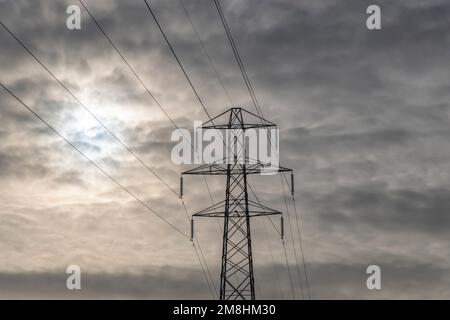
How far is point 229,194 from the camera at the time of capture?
5012 centimetres
